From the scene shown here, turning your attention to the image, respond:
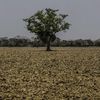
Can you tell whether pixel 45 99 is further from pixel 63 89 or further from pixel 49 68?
pixel 49 68

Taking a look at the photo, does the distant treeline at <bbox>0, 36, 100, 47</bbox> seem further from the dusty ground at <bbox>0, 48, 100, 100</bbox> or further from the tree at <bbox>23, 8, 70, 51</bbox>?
the dusty ground at <bbox>0, 48, 100, 100</bbox>

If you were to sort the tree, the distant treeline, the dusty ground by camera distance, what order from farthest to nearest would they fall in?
1. the distant treeline
2. the tree
3. the dusty ground

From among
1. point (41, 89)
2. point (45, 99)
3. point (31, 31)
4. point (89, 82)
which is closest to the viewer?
point (45, 99)

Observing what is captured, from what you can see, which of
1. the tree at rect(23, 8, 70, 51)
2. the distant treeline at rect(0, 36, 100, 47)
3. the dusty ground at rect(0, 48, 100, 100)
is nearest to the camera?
the dusty ground at rect(0, 48, 100, 100)

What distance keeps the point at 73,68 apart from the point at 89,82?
19.0ft

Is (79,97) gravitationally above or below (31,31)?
below

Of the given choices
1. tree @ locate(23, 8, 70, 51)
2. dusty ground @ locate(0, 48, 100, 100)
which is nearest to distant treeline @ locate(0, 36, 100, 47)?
tree @ locate(23, 8, 70, 51)

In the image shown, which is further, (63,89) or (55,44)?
(55,44)

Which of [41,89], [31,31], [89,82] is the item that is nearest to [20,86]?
[41,89]

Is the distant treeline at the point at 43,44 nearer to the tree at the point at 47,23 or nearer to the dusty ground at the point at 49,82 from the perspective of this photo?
the tree at the point at 47,23

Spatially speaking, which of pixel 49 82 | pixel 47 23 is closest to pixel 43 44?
pixel 47 23

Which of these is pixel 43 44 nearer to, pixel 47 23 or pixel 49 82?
pixel 47 23

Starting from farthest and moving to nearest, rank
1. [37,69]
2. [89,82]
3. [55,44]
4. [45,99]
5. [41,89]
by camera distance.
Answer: [55,44]
[37,69]
[89,82]
[41,89]
[45,99]

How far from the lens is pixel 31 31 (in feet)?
189
